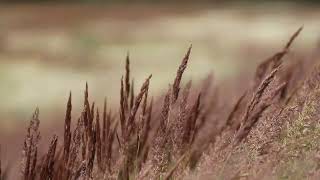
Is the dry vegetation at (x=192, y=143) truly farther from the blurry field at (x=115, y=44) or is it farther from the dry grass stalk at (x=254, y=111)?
the blurry field at (x=115, y=44)

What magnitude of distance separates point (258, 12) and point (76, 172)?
36.1ft

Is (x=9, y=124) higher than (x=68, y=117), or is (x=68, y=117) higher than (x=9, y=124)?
(x=68, y=117)

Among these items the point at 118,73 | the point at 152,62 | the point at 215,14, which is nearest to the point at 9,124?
the point at 118,73

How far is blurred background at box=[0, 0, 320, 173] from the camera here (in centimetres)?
742

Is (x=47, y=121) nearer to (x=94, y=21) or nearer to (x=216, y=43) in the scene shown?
(x=216, y=43)

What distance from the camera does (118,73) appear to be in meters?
8.20

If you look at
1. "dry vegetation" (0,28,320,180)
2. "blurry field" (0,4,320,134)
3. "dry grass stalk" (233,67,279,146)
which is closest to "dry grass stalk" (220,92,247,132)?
"dry vegetation" (0,28,320,180)

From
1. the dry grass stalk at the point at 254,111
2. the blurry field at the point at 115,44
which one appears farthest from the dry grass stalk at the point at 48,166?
the blurry field at the point at 115,44

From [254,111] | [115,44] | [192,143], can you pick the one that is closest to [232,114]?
[192,143]

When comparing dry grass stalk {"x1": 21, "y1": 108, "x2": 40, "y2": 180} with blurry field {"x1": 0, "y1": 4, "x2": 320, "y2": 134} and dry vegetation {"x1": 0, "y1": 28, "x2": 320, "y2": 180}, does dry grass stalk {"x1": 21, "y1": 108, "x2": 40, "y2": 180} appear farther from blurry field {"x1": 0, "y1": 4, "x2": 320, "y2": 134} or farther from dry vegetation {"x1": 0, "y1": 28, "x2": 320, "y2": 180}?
blurry field {"x1": 0, "y1": 4, "x2": 320, "y2": 134}

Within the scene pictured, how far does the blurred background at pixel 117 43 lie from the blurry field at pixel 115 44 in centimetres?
1

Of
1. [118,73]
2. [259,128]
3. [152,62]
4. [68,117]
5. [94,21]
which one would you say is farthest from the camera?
[94,21]

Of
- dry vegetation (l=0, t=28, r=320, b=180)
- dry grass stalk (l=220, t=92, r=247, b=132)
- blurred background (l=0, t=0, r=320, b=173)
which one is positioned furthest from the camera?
blurred background (l=0, t=0, r=320, b=173)

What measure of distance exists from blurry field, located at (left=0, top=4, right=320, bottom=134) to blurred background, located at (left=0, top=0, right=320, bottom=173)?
0.04 ft
